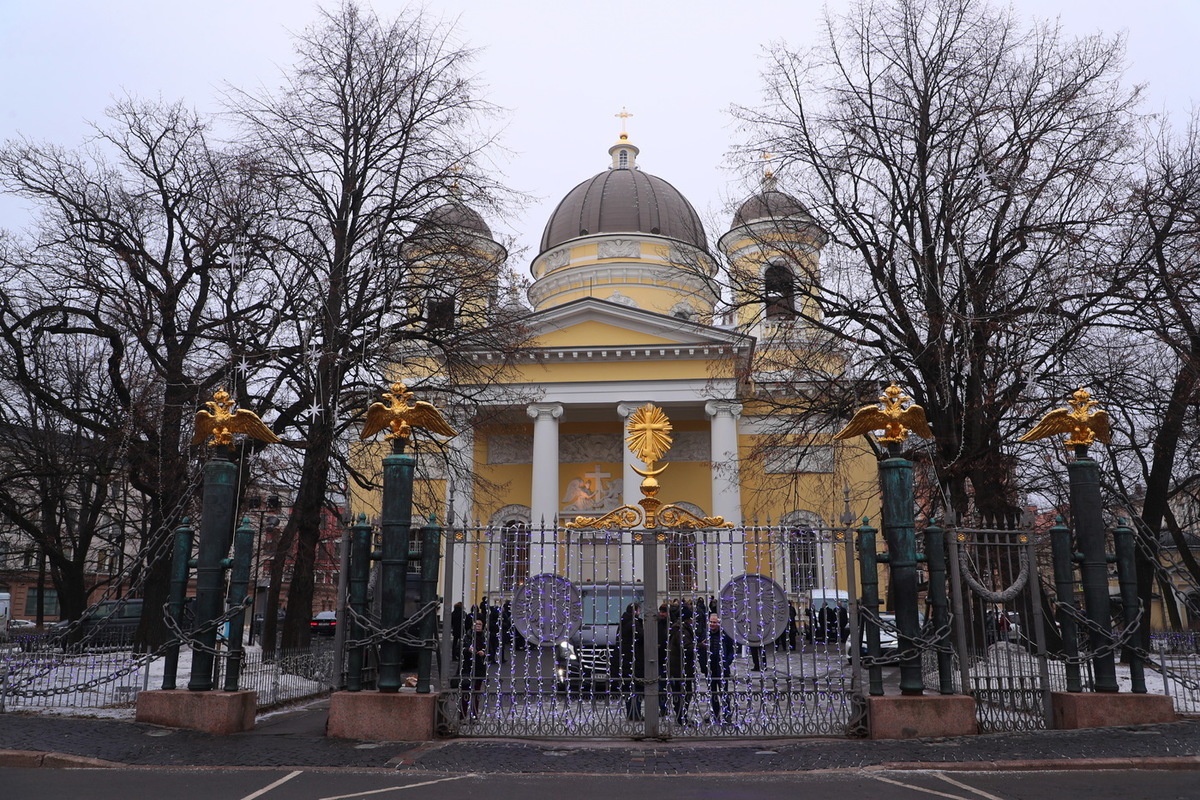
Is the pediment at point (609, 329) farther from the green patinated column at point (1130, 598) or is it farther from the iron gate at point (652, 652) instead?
the iron gate at point (652, 652)

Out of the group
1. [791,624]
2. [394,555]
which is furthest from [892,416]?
[394,555]

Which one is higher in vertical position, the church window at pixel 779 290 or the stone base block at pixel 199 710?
the church window at pixel 779 290

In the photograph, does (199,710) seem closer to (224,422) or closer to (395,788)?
(224,422)

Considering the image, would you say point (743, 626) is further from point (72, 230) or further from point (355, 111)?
point (72, 230)

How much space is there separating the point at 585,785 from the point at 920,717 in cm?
Answer: 392

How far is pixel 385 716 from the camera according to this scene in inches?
385

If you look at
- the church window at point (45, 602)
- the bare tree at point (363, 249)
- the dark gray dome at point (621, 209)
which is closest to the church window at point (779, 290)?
the bare tree at point (363, 249)

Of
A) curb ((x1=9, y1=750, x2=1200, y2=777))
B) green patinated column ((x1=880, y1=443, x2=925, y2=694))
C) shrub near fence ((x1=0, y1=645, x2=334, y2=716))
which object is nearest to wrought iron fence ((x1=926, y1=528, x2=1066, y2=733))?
green patinated column ((x1=880, y1=443, x2=925, y2=694))

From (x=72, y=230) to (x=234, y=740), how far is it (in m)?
14.6

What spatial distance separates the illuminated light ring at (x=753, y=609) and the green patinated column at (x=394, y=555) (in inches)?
140

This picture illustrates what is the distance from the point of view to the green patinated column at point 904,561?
32.8 feet

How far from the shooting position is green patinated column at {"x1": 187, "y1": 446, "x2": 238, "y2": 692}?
10.6 meters

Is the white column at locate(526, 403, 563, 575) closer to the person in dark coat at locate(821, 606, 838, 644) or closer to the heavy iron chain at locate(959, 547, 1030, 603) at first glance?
the person in dark coat at locate(821, 606, 838, 644)

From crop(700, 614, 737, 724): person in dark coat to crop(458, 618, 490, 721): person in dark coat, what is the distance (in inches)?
99.3
